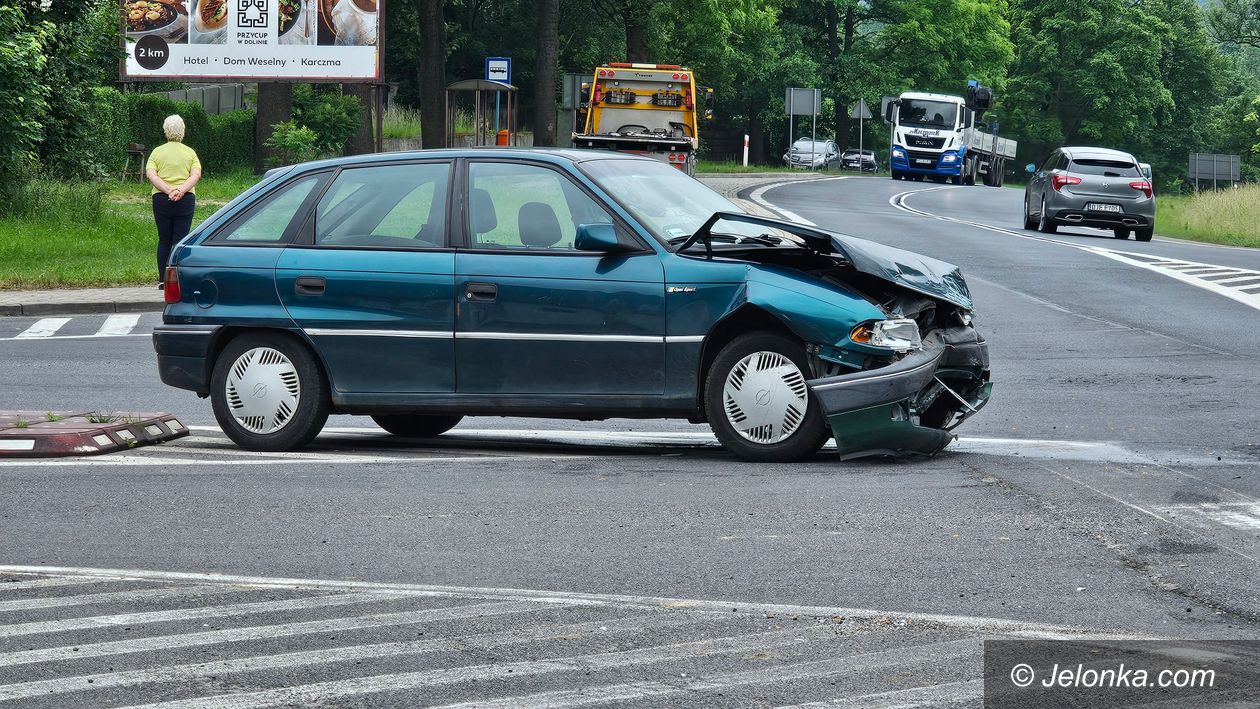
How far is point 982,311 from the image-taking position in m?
17.8

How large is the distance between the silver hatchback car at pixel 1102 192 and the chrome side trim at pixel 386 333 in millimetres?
24330

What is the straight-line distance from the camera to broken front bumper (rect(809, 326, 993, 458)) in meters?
8.16

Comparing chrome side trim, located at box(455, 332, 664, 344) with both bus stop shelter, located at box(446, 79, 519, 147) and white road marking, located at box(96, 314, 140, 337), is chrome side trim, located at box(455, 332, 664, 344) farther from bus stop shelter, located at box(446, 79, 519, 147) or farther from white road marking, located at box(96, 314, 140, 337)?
bus stop shelter, located at box(446, 79, 519, 147)

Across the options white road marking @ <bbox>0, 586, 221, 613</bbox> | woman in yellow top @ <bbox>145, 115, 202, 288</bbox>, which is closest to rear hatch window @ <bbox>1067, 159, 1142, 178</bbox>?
woman in yellow top @ <bbox>145, 115, 202, 288</bbox>

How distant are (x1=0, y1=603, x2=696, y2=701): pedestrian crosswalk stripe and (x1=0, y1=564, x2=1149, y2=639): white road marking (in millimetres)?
182

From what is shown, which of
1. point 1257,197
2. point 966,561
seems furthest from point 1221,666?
point 1257,197

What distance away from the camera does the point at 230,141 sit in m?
43.4

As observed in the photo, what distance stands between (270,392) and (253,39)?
78.1ft

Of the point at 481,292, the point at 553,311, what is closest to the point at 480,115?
the point at 481,292

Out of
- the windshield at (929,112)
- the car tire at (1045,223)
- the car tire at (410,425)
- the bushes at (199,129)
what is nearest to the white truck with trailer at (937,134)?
the windshield at (929,112)

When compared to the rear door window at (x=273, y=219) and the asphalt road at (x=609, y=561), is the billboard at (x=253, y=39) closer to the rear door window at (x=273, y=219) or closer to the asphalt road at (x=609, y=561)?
the asphalt road at (x=609, y=561)

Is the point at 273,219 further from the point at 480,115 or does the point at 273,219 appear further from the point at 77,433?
the point at 480,115

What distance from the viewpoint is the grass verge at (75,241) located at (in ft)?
69.8

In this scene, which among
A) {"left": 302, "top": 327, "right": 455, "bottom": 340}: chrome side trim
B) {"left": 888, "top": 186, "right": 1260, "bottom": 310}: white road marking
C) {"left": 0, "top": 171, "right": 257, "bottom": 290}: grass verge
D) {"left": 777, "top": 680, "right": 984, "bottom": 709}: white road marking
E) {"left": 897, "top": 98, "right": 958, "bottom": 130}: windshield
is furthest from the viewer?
{"left": 897, "top": 98, "right": 958, "bottom": 130}: windshield
